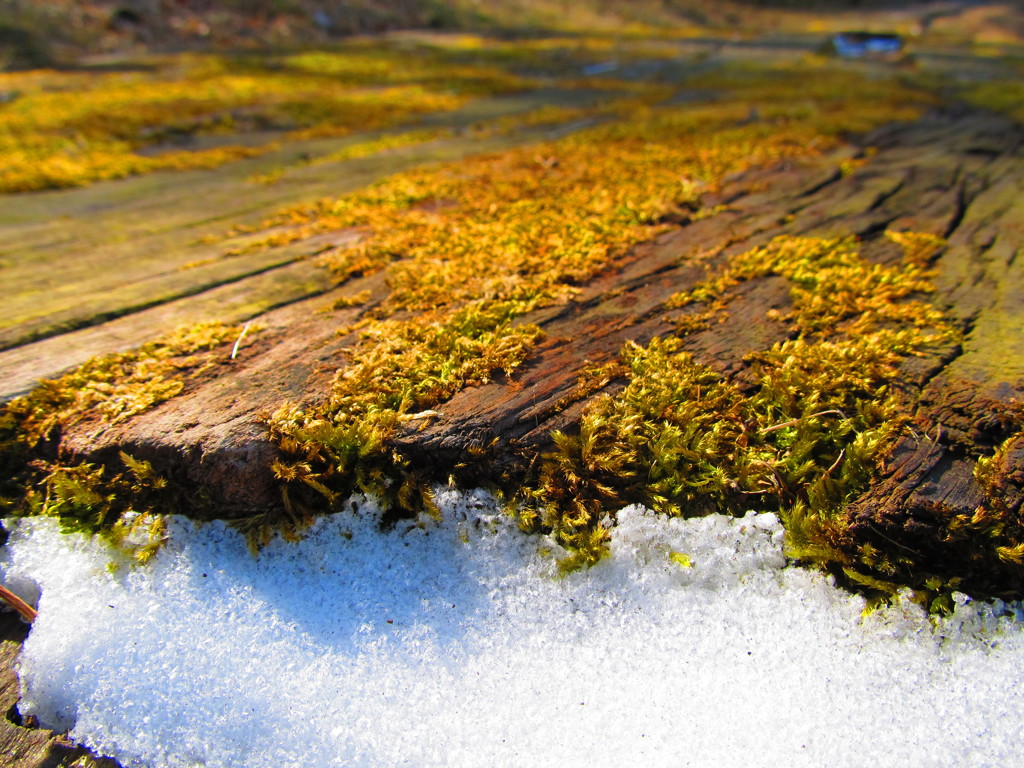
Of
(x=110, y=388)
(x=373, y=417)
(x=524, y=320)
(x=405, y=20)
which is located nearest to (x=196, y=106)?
(x=110, y=388)

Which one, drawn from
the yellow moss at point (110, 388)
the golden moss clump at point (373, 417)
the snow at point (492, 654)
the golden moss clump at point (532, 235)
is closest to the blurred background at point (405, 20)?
the golden moss clump at point (532, 235)

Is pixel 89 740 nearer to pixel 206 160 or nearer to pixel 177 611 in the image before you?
pixel 177 611

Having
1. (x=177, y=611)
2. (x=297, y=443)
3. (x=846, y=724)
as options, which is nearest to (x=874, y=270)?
(x=846, y=724)

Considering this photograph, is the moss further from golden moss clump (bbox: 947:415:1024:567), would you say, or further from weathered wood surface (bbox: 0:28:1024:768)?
golden moss clump (bbox: 947:415:1024:567)

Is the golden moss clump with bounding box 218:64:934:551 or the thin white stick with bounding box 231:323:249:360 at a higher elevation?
the thin white stick with bounding box 231:323:249:360

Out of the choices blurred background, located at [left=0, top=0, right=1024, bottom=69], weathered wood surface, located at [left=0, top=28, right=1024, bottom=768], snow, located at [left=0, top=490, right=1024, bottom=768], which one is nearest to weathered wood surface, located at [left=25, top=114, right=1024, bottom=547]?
weathered wood surface, located at [left=0, top=28, right=1024, bottom=768]

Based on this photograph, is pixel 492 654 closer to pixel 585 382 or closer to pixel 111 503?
pixel 585 382
